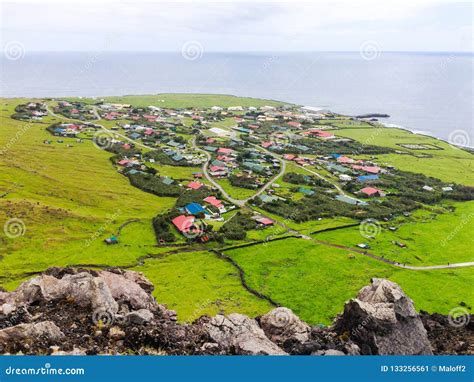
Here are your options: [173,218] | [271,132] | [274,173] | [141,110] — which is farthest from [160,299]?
[141,110]

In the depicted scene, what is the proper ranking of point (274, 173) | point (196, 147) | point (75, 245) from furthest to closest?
point (196, 147) < point (274, 173) < point (75, 245)

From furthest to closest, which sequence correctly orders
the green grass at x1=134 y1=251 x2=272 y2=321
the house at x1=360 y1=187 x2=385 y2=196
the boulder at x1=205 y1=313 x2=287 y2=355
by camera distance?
the house at x1=360 y1=187 x2=385 y2=196
the green grass at x1=134 y1=251 x2=272 y2=321
the boulder at x1=205 y1=313 x2=287 y2=355

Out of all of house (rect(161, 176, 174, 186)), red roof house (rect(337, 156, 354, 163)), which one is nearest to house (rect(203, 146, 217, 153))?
house (rect(161, 176, 174, 186))

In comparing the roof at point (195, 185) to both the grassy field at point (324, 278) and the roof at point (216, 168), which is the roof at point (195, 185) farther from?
the grassy field at point (324, 278)

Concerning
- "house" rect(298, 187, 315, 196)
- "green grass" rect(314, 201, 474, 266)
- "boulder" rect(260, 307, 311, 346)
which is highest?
"boulder" rect(260, 307, 311, 346)

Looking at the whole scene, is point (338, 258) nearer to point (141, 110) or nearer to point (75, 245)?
point (75, 245)

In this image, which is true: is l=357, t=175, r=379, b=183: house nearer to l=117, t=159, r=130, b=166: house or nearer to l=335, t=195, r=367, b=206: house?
l=335, t=195, r=367, b=206: house

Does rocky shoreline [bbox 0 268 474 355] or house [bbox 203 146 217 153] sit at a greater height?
rocky shoreline [bbox 0 268 474 355]
